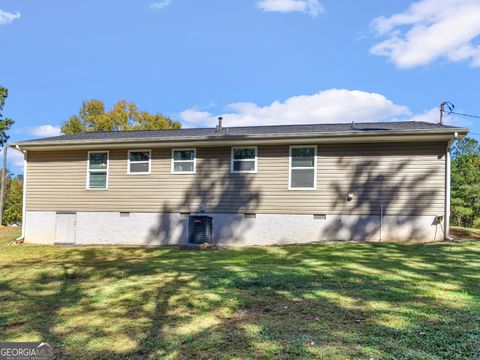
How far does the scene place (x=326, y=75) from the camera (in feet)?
59.6

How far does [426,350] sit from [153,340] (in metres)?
2.54

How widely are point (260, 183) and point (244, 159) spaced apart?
996 mm

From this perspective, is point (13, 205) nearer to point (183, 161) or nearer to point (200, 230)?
point (183, 161)

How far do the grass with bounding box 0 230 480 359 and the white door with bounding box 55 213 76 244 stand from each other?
192 inches

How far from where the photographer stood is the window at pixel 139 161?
1263 cm

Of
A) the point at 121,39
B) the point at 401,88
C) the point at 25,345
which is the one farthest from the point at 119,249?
the point at 401,88

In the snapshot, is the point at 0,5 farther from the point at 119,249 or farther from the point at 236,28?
the point at 119,249

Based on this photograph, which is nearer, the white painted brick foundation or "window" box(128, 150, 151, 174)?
the white painted brick foundation

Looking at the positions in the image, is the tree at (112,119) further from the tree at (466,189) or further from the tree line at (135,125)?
the tree at (466,189)

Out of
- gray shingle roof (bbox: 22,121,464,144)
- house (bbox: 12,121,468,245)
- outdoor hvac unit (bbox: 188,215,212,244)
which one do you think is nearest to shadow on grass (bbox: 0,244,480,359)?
house (bbox: 12,121,468,245)

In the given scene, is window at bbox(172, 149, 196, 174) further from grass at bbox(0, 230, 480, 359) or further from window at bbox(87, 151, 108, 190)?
grass at bbox(0, 230, 480, 359)

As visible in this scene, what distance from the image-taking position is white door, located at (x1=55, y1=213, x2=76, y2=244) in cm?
1309

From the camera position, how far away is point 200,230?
39.5 feet

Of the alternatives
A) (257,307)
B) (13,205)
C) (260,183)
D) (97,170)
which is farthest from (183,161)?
(13,205)
